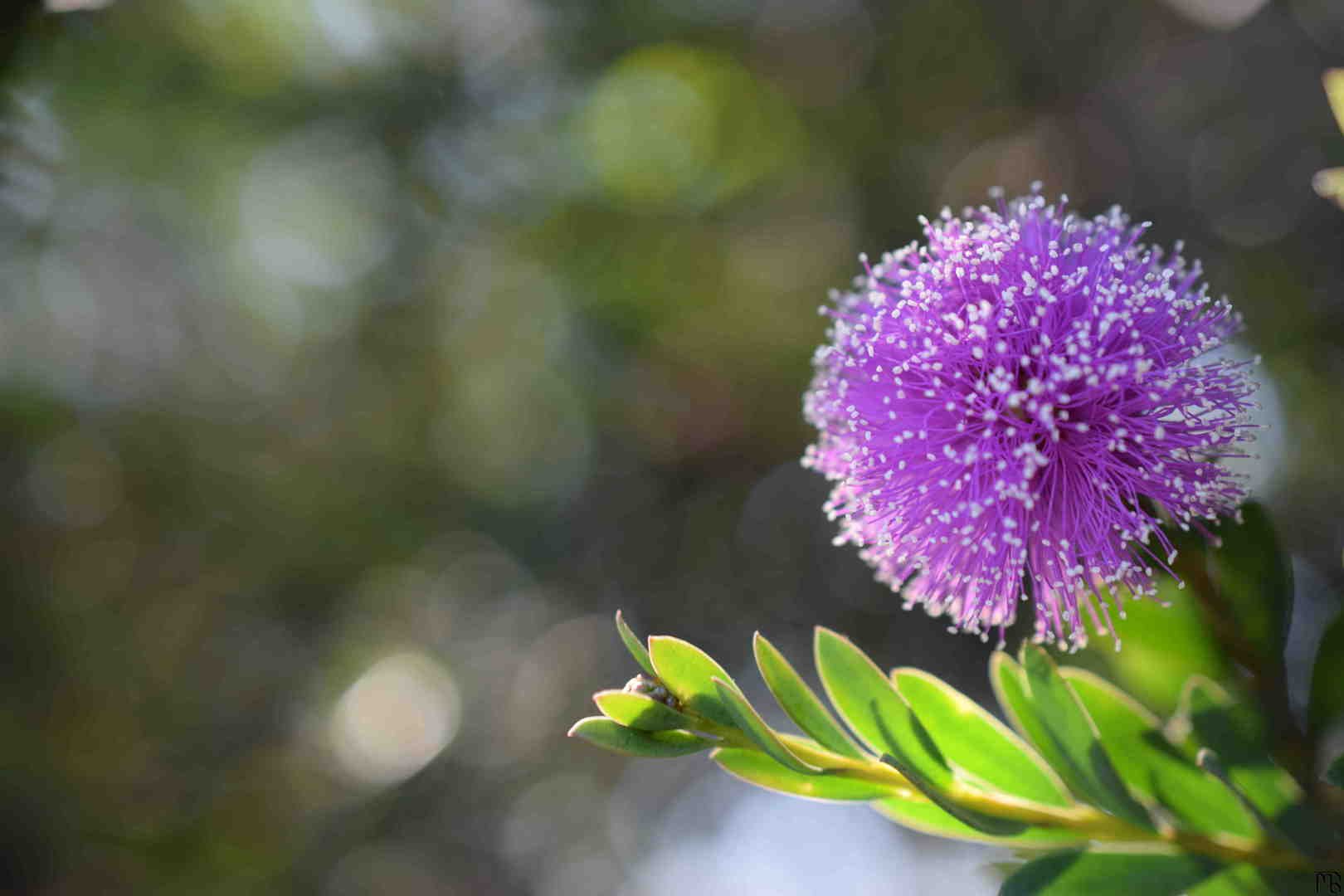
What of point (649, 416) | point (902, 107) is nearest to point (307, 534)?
point (649, 416)

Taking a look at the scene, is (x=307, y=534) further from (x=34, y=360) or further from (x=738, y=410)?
(x=738, y=410)

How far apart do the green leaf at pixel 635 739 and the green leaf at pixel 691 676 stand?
3 cm

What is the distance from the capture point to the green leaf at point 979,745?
108cm

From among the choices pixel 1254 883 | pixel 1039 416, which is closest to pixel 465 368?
pixel 1039 416

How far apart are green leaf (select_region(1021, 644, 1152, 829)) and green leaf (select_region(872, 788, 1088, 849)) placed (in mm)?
50

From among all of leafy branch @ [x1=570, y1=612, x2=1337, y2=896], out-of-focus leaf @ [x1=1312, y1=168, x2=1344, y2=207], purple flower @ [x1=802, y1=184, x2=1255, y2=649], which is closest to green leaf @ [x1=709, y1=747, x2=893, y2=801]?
leafy branch @ [x1=570, y1=612, x2=1337, y2=896]

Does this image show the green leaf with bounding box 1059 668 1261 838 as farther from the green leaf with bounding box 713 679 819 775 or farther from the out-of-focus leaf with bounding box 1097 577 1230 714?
the green leaf with bounding box 713 679 819 775

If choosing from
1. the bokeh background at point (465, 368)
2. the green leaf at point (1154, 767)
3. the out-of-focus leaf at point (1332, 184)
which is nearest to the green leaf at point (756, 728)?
the green leaf at point (1154, 767)

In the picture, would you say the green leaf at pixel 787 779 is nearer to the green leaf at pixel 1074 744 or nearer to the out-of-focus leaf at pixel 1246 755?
the green leaf at pixel 1074 744

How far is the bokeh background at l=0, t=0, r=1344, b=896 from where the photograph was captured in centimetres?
279

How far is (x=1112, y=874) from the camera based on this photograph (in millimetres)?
1029

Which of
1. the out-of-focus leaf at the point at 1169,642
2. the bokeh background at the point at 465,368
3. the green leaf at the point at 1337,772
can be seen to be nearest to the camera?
the green leaf at the point at 1337,772

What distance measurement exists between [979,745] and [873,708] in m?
0.14

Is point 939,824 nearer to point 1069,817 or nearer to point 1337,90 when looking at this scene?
point 1069,817
